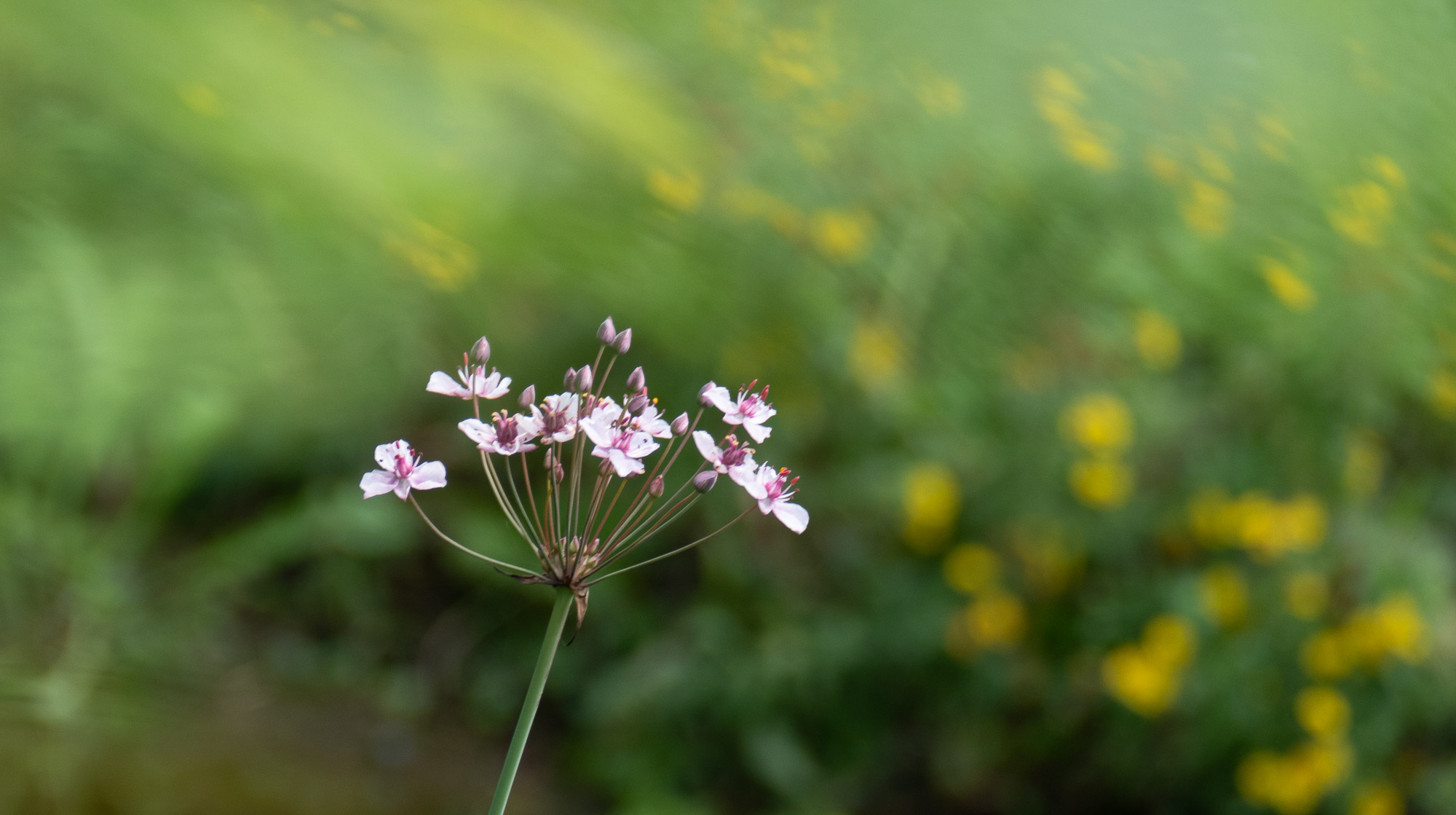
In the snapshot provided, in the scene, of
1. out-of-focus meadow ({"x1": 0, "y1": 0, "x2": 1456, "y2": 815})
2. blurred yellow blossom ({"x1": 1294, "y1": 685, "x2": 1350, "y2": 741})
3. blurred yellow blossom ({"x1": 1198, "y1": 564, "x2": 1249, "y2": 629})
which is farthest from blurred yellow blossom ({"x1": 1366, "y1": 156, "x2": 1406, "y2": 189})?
blurred yellow blossom ({"x1": 1294, "y1": 685, "x2": 1350, "y2": 741})

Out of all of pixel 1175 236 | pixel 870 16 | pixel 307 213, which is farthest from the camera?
pixel 1175 236

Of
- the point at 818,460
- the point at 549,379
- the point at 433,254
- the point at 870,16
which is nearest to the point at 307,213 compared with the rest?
the point at 433,254

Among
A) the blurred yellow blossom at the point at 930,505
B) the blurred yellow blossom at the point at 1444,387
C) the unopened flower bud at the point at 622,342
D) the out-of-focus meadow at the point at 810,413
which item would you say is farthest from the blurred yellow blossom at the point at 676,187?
the blurred yellow blossom at the point at 1444,387

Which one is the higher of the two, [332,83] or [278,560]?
[278,560]

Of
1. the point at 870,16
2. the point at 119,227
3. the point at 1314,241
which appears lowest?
the point at 119,227

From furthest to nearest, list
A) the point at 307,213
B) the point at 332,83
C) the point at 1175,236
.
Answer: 1. the point at 1175,236
2. the point at 307,213
3. the point at 332,83

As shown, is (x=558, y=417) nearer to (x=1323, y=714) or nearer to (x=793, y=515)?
(x=793, y=515)

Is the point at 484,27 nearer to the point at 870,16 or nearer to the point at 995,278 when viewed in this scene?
the point at 870,16

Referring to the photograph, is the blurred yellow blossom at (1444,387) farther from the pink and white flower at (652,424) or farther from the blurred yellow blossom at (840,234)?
the pink and white flower at (652,424)
